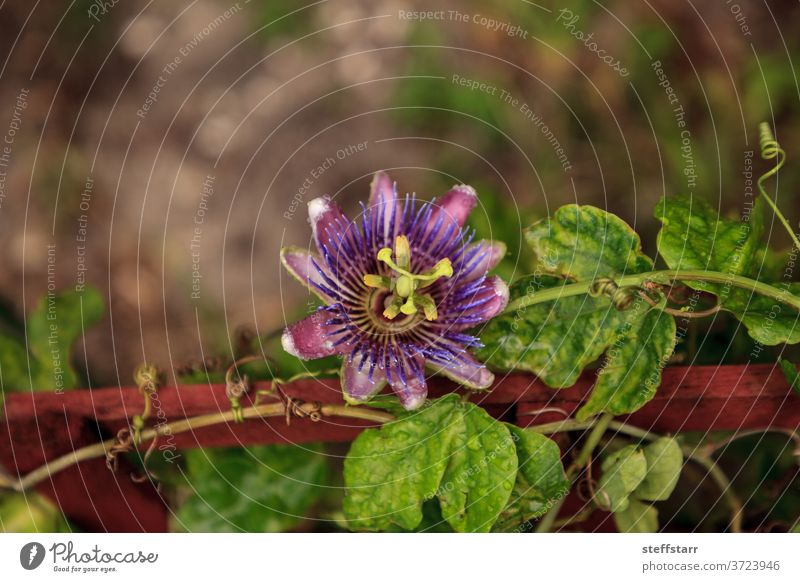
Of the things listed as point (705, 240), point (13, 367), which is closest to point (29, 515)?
point (13, 367)

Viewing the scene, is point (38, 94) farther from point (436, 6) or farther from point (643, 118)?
point (643, 118)

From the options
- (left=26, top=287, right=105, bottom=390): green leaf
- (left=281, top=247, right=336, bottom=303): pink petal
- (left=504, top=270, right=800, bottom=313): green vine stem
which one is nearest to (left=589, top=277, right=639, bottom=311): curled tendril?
(left=504, top=270, right=800, bottom=313): green vine stem

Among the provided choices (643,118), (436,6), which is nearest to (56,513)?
(436,6)

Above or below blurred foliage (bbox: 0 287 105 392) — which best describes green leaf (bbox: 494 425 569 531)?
below

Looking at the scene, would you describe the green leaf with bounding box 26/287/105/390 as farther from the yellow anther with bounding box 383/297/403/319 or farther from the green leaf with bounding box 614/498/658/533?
the green leaf with bounding box 614/498/658/533

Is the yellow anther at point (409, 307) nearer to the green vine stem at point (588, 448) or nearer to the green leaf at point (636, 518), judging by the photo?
the green vine stem at point (588, 448)

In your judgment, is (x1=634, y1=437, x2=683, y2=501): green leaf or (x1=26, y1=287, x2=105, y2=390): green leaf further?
(x1=26, y1=287, x2=105, y2=390): green leaf
